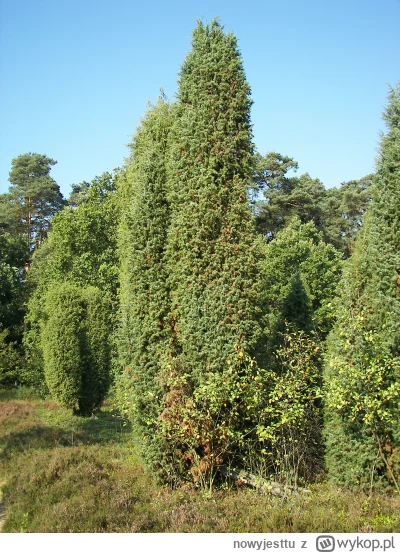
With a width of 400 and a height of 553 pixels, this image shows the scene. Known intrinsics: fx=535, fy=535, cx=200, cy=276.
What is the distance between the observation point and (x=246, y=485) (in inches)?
324

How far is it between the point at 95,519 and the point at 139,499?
1.02m

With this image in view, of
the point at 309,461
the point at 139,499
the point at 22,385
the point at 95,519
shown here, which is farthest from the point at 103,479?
the point at 22,385

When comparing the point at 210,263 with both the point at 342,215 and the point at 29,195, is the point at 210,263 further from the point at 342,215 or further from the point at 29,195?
the point at 29,195

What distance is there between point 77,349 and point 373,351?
46.4 ft

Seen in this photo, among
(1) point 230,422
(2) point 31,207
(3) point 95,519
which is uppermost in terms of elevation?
(2) point 31,207

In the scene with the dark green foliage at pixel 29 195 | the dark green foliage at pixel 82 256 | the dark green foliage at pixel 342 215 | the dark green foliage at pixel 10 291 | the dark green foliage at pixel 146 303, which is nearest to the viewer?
the dark green foliage at pixel 146 303

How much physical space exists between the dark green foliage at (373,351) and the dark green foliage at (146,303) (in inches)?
110

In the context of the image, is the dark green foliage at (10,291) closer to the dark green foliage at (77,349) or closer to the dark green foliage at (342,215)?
the dark green foliage at (77,349)

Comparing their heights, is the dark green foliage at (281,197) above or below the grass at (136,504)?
above

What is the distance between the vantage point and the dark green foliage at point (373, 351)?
757cm

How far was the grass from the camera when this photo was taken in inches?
257

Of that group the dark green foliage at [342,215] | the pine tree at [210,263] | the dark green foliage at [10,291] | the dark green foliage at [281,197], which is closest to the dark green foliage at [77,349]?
the dark green foliage at [10,291]

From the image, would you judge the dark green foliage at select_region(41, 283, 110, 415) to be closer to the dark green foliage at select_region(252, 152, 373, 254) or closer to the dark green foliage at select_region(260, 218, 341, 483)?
the dark green foliage at select_region(260, 218, 341, 483)
